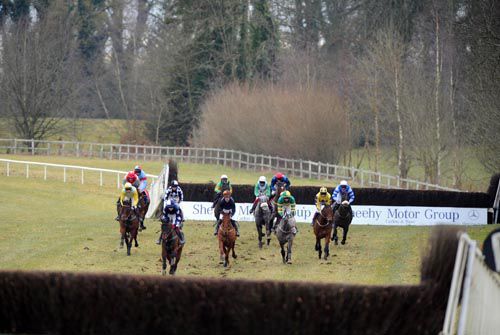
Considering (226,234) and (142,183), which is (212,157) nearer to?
(142,183)

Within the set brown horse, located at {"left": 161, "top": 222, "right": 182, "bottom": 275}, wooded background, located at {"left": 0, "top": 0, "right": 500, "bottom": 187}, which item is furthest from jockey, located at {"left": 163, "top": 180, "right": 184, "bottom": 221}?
wooded background, located at {"left": 0, "top": 0, "right": 500, "bottom": 187}

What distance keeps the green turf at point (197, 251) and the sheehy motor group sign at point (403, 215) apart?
0.68 meters

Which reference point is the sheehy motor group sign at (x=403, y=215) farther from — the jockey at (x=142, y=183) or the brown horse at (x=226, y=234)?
the brown horse at (x=226, y=234)

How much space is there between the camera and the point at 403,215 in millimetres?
29422

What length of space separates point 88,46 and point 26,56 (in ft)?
69.5

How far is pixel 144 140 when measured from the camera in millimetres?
67625

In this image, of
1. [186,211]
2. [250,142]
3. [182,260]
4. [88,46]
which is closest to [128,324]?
[182,260]

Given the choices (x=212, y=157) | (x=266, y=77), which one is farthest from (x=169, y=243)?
(x=266, y=77)

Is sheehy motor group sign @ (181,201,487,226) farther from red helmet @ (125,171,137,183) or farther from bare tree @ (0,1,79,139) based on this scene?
bare tree @ (0,1,79,139)

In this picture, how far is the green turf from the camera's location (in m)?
20.0

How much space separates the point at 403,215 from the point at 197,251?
869cm

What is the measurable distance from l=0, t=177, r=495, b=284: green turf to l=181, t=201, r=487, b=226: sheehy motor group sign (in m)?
0.68

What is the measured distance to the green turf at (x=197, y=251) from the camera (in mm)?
19953

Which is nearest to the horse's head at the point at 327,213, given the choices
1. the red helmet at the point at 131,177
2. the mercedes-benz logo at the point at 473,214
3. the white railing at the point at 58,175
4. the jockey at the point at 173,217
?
the jockey at the point at 173,217
